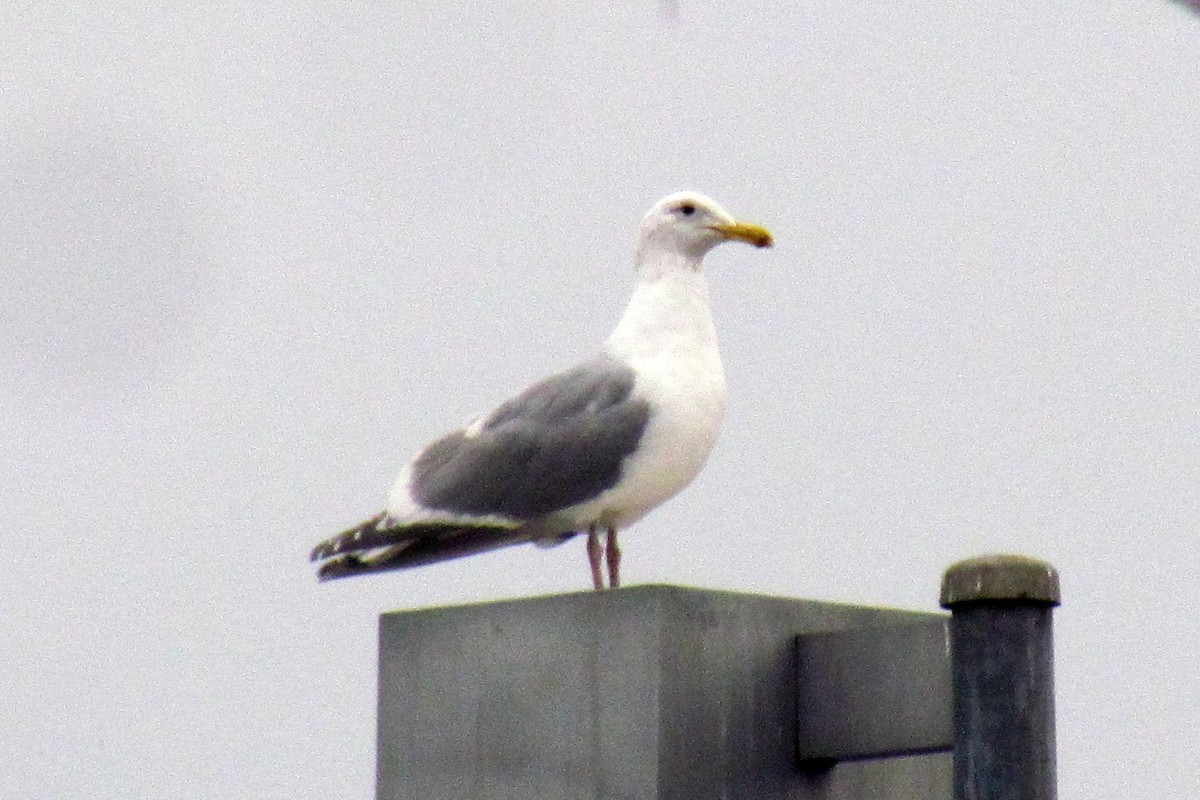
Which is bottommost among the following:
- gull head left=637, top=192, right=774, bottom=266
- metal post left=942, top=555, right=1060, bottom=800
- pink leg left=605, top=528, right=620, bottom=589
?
metal post left=942, top=555, right=1060, bottom=800

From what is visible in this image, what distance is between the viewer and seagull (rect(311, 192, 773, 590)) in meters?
6.98

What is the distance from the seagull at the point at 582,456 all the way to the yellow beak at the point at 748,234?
0.18 m

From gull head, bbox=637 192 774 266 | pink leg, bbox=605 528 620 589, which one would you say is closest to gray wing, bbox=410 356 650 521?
pink leg, bbox=605 528 620 589

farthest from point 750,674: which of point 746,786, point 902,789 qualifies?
point 902,789

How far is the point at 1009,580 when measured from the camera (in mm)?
3918

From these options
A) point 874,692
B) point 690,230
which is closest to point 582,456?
point 690,230

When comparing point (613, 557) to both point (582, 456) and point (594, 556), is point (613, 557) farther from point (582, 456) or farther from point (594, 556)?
point (582, 456)

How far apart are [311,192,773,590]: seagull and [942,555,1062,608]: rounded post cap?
9.86ft

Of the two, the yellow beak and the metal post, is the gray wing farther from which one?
the metal post

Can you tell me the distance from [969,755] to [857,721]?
2.00ft

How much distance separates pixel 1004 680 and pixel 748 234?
3854 mm

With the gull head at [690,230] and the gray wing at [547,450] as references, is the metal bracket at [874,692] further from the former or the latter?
the gull head at [690,230]

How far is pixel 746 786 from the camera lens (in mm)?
4508

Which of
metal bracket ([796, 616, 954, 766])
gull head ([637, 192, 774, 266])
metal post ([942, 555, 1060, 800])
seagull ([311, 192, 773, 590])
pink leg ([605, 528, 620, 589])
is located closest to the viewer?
metal post ([942, 555, 1060, 800])
